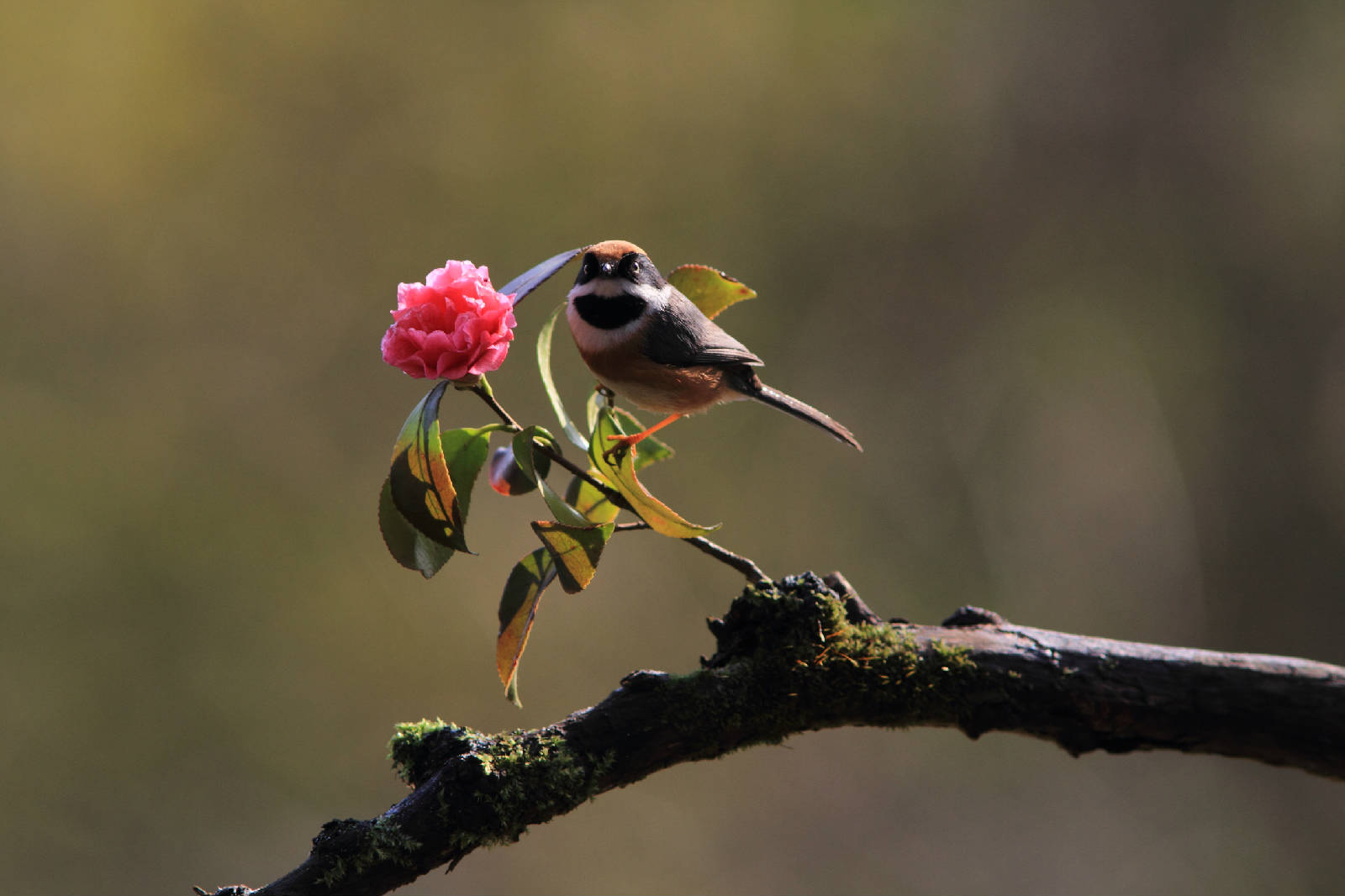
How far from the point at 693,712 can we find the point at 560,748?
0.21m

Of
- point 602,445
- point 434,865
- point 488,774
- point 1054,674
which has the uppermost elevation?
point 602,445

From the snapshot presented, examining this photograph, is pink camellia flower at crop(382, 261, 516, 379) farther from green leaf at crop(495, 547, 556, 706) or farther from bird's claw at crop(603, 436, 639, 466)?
green leaf at crop(495, 547, 556, 706)

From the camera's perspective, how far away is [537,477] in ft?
4.59

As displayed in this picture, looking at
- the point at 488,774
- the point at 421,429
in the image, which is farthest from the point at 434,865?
the point at 421,429

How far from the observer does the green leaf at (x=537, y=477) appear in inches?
54.3

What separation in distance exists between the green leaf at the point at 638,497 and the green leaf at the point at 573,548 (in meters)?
0.07

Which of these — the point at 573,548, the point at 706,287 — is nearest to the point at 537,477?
the point at 573,548

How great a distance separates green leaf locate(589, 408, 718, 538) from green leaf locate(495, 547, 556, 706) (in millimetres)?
166

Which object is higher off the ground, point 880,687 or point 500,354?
point 500,354

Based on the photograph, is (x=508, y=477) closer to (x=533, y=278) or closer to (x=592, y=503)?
(x=592, y=503)

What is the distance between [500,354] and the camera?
4.35ft

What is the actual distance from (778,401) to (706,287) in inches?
10.2

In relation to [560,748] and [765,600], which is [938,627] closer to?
[765,600]

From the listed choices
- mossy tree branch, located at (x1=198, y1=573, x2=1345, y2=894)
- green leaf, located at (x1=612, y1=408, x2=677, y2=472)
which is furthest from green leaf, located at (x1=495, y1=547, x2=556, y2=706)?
green leaf, located at (x1=612, y1=408, x2=677, y2=472)
